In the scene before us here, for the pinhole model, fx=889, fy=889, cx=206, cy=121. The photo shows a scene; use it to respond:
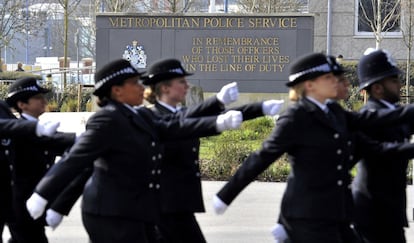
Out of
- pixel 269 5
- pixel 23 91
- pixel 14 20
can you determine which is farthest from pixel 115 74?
pixel 14 20

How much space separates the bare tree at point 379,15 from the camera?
28328 millimetres

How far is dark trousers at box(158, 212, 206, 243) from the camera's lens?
625 centimetres

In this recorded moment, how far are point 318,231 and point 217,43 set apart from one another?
59.5ft

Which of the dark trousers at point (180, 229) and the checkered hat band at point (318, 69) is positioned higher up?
the checkered hat band at point (318, 69)

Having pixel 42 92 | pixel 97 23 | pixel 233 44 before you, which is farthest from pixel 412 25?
pixel 42 92

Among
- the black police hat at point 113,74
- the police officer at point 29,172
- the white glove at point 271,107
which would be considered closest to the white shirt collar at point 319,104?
the white glove at point 271,107

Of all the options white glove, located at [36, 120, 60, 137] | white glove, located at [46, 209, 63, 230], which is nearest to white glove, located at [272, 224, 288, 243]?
white glove, located at [46, 209, 63, 230]

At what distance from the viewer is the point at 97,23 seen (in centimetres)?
2358

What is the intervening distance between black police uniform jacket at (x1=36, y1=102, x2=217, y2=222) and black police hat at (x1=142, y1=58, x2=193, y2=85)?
80cm

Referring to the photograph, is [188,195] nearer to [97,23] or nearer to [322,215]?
[322,215]

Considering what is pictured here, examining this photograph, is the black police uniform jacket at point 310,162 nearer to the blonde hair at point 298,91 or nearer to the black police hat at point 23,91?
the blonde hair at point 298,91

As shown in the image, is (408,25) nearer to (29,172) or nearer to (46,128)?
(29,172)

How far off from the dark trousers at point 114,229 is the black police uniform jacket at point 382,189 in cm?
157

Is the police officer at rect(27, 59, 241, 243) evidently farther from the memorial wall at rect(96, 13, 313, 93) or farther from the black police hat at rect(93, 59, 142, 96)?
the memorial wall at rect(96, 13, 313, 93)
